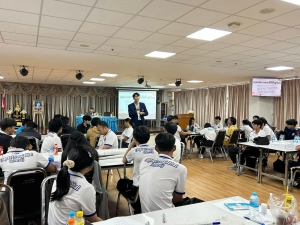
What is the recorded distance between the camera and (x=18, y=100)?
44.5ft

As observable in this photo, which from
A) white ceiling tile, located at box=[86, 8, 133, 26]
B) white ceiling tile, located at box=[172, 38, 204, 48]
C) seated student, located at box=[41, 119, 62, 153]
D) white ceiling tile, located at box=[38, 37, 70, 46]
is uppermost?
white ceiling tile, located at box=[38, 37, 70, 46]

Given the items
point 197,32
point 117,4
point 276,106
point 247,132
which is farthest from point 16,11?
point 276,106

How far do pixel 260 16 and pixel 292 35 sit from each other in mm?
1131

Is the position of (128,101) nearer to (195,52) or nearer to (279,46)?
(195,52)

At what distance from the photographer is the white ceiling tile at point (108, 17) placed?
3.08 m

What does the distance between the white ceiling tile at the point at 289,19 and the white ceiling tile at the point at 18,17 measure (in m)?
3.17

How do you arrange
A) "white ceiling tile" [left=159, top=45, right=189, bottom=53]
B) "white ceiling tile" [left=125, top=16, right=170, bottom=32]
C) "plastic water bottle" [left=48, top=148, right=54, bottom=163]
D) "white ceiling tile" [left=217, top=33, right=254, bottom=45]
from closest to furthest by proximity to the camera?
"plastic water bottle" [left=48, top=148, right=54, bottom=163]
"white ceiling tile" [left=125, top=16, right=170, bottom=32]
"white ceiling tile" [left=217, top=33, right=254, bottom=45]
"white ceiling tile" [left=159, top=45, right=189, bottom=53]

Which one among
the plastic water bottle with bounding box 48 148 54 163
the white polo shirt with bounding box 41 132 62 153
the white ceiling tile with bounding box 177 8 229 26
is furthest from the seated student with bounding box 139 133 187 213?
the white polo shirt with bounding box 41 132 62 153

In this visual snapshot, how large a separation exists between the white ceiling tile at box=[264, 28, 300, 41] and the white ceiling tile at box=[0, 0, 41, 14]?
134 inches

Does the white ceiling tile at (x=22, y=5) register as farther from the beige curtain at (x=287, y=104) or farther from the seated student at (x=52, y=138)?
the beige curtain at (x=287, y=104)

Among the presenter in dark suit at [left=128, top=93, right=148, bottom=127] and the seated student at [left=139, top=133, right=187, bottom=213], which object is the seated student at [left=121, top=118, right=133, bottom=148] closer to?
the presenter in dark suit at [left=128, top=93, right=148, bottom=127]

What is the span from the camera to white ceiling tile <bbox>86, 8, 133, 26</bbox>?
3.08 m

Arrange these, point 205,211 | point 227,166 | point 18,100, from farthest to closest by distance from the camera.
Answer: point 18,100 < point 227,166 < point 205,211

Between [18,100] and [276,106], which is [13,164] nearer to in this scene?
[276,106]
